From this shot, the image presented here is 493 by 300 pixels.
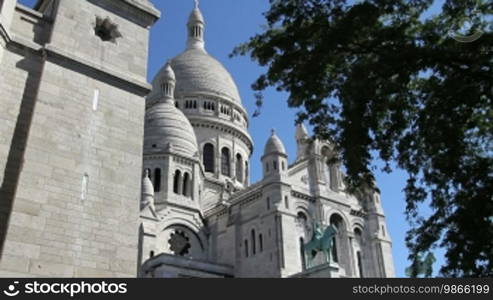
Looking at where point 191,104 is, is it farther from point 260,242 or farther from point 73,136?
point 73,136

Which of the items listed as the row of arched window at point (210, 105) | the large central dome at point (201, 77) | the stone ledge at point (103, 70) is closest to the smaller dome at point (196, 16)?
the large central dome at point (201, 77)

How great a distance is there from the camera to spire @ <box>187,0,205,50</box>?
64.6 metres

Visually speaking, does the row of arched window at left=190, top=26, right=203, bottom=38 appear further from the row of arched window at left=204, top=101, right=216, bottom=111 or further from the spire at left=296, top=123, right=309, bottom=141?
the spire at left=296, top=123, right=309, bottom=141

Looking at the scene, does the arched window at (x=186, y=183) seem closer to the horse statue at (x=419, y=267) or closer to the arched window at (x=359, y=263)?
the arched window at (x=359, y=263)

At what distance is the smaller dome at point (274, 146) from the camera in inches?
1416

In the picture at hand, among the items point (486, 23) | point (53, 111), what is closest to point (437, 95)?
A: point (486, 23)

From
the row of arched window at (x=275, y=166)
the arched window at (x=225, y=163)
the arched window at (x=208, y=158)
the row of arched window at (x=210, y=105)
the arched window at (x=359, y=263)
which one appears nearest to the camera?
the row of arched window at (x=275, y=166)

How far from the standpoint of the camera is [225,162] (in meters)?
49.8

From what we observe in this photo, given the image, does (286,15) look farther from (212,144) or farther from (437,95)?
(212,144)

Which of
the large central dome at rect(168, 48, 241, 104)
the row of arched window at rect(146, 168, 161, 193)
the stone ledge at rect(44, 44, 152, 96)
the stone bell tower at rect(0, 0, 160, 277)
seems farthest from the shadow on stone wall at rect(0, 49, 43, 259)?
the large central dome at rect(168, 48, 241, 104)

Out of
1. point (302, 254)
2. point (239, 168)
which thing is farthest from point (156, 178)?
point (239, 168)

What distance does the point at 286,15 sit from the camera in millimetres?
12727

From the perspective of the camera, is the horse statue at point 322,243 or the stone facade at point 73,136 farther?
the horse statue at point 322,243

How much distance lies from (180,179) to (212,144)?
1162 centimetres
